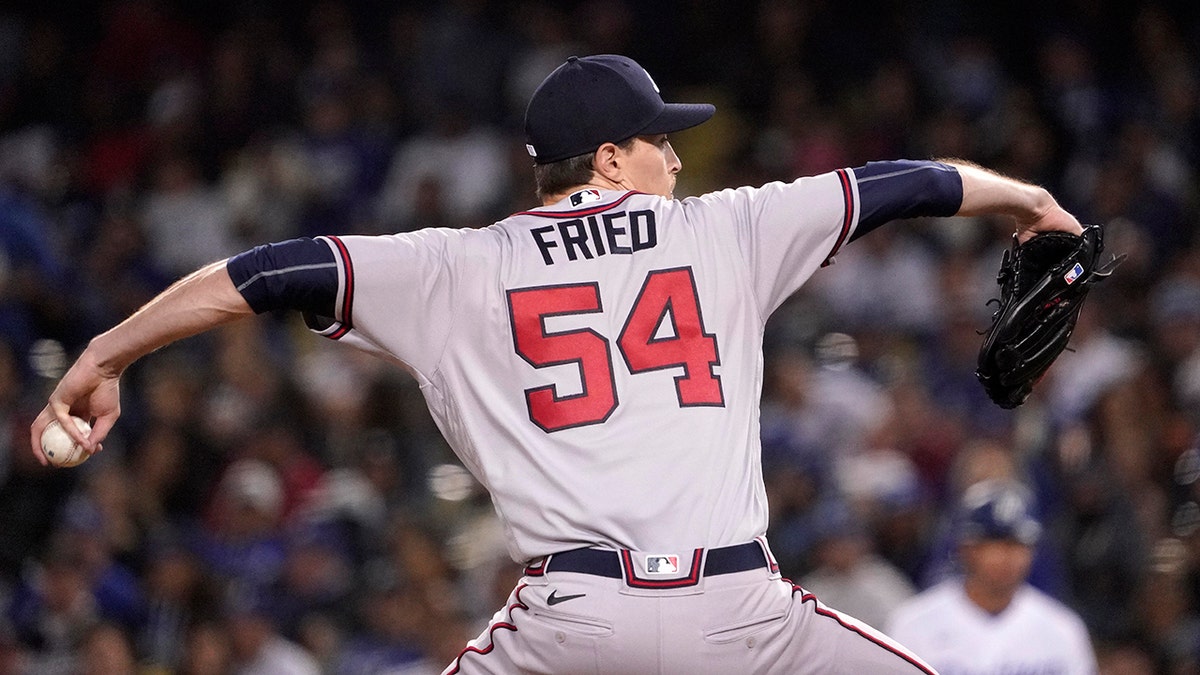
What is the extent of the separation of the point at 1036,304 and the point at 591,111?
107 centimetres

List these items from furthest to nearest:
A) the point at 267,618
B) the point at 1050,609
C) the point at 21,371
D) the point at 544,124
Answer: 1. the point at 21,371
2. the point at 267,618
3. the point at 1050,609
4. the point at 544,124

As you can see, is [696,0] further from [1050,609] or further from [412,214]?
Result: [1050,609]

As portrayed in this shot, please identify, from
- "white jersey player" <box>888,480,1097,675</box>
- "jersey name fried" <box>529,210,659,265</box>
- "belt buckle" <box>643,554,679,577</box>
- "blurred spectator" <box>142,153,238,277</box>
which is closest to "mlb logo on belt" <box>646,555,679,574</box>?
"belt buckle" <box>643,554,679,577</box>

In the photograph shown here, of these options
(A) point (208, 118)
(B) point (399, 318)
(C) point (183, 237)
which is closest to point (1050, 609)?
(B) point (399, 318)

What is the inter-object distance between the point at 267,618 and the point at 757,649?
4855mm

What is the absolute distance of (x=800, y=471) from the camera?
7789 millimetres

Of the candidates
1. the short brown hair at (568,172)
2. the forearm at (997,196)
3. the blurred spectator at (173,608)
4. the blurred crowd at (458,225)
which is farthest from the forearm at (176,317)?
the blurred spectator at (173,608)

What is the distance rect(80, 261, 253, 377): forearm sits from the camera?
3172mm

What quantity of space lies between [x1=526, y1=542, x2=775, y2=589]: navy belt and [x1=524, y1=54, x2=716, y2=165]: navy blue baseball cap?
870 mm

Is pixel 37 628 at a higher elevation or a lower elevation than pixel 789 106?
lower

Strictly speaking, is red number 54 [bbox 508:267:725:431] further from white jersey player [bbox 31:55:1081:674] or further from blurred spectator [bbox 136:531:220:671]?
blurred spectator [bbox 136:531:220:671]

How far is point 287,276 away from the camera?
126 inches

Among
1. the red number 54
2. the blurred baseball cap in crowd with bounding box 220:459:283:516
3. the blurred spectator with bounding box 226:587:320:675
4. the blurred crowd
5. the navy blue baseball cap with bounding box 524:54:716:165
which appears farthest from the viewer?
the blurred baseball cap in crowd with bounding box 220:459:283:516

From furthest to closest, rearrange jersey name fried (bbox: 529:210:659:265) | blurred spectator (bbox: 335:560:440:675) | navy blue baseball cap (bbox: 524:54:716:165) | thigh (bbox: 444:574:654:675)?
blurred spectator (bbox: 335:560:440:675) < navy blue baseball cap (bbox: 524:54:716:165) < jersey name fried (bbox: 529:210:659:265) < thigh (bbox: 444:574:654:675)
